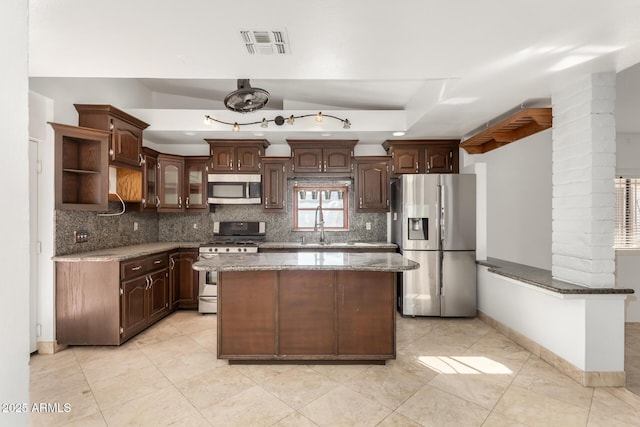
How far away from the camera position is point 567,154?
276 centimetres

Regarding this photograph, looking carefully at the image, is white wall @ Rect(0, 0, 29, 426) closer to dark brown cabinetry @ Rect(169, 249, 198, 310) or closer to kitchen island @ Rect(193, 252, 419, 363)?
kitchen island @ Rect(193, 252, 419, 363)

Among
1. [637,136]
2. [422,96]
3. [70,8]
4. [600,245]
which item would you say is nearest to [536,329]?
[600,245]

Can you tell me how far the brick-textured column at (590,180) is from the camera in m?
2.51

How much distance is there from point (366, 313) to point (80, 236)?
318cm

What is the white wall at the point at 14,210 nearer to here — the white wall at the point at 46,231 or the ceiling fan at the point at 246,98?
the ceiling fan at the point at 246,98

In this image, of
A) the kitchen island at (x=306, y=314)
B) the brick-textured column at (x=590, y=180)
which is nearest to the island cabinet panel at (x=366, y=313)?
the kitchen island at (x=306, y=314)

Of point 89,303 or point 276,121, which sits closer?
point 89,303

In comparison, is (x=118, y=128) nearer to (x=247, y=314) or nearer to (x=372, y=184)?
(x=247, y=314)

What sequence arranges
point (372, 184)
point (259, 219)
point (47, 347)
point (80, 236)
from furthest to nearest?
point (259, 219)
point (372, 184)
point (80, 236)
point (47, 347)

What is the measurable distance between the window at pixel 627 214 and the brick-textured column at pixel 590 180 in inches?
93.6

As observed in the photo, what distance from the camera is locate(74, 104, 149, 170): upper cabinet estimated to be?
3.46 meters

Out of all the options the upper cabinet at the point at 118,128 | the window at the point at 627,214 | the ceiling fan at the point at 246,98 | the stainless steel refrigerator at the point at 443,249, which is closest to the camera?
the ceiling fan at the point at 246,98

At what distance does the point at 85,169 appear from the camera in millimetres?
3457

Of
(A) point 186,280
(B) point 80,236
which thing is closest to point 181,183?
(A) point 186,280
